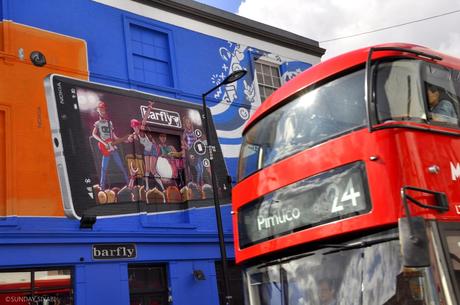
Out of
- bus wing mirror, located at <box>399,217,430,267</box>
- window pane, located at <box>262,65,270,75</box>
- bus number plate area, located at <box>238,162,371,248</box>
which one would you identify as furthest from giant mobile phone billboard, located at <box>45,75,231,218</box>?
bus wing mirror, located at <box>399,217,430,267</box>

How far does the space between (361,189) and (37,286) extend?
773 centimetres

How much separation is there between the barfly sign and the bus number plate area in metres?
5.85

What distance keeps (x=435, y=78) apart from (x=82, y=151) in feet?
26.8

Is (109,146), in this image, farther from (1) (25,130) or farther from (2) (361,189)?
(2) (361,189)

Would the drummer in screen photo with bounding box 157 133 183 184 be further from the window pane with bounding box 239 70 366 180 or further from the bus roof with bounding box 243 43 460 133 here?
the bus roof with bounding box 243 43 460 133

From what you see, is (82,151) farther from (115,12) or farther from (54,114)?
(115,12)

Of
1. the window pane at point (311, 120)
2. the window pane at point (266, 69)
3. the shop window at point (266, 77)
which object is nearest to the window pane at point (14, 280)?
the window pane at point (311, 120)

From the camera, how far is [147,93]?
497 inches

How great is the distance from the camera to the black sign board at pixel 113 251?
1034cm

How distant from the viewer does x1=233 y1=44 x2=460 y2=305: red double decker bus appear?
3.77m

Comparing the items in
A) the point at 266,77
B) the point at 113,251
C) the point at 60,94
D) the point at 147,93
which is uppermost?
the point at 266,77

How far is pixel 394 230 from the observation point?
3848 millimetres

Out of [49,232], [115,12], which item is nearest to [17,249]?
[49,232]

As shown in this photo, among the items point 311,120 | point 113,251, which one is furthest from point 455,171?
point 113,251
